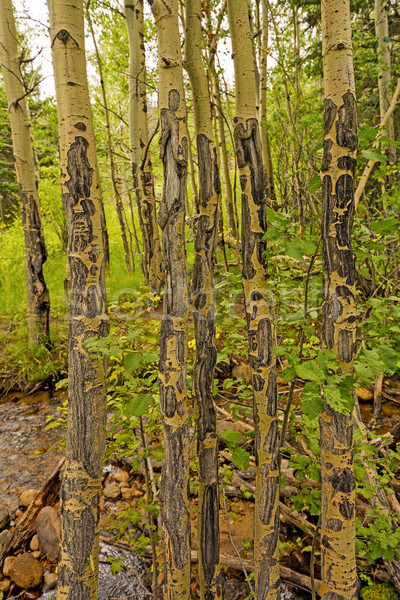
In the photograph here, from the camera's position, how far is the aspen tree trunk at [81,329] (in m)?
1.65

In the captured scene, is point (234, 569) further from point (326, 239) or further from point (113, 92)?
point (113, 92)

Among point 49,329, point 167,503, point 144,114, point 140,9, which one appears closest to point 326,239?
point 167,503

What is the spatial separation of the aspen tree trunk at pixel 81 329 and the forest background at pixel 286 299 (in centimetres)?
17

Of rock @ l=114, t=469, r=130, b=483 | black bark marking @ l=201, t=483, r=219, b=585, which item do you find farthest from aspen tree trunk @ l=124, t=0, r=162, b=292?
black bark marking @ l=201, t=483, r=219, b=585

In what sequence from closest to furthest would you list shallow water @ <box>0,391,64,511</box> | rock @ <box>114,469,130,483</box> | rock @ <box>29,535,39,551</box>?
rock @ <box>29,535,39,551</box> < rock @ <box>114,469,130,483</box> < shallow water @ <box>0,391,64,511</box>

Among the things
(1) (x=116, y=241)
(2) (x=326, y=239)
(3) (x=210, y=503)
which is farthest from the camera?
(1) (x=116, y=241)

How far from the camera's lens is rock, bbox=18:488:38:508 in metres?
3.06

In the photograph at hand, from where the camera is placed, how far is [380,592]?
2068mm

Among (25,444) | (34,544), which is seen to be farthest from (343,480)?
(25,444)

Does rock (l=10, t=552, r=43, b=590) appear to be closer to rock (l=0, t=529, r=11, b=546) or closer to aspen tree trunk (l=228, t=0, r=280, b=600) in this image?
rock (l=0, t=529, r=11, b=546)

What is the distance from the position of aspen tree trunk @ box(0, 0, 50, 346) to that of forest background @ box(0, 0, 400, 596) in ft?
0.89

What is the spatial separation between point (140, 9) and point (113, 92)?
710 cm

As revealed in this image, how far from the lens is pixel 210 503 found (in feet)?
6.03

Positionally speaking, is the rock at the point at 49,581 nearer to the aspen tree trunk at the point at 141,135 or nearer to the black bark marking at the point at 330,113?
the black bark marking at the point at 330,113
